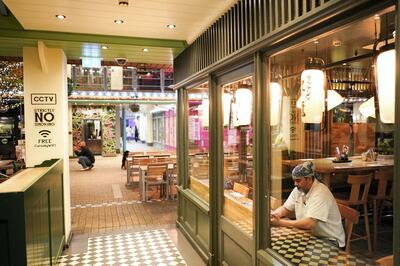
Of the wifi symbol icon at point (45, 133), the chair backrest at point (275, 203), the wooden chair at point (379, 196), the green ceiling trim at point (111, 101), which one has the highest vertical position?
the green ceiling trim at point (111, 101)

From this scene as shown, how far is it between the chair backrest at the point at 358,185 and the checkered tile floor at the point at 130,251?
256cm

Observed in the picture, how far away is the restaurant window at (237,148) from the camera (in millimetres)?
3422

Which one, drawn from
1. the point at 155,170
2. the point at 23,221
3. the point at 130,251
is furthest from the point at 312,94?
the point at 155,170

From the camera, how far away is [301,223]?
295 cm

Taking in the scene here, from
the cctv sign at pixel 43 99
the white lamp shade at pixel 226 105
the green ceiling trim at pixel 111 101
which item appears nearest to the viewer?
the white lamp shade at pixel 226 105

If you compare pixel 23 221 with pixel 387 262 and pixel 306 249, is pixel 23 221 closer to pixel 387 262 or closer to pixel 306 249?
pixel 306 249

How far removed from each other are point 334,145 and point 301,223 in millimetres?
4794

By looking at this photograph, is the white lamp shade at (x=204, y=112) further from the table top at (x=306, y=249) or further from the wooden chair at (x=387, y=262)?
the wooden chair at (x=387, y=262)

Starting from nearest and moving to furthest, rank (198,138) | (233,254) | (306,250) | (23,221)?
(23,221) → (306,250) → (233,254) → (198,138)

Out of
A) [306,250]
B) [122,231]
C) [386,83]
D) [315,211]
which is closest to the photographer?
[386,83]

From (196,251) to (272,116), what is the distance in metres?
2.56

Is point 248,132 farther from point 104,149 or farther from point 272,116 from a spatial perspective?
point 104,149

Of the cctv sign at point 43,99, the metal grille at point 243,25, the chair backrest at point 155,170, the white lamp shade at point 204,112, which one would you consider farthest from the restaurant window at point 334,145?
the cctv sign at point 43,99

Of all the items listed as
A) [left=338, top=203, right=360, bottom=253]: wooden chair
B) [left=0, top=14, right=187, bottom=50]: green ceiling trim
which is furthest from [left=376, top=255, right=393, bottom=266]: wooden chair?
[left=0, top=14, right=187, bottom=50]: green ceiling trim
